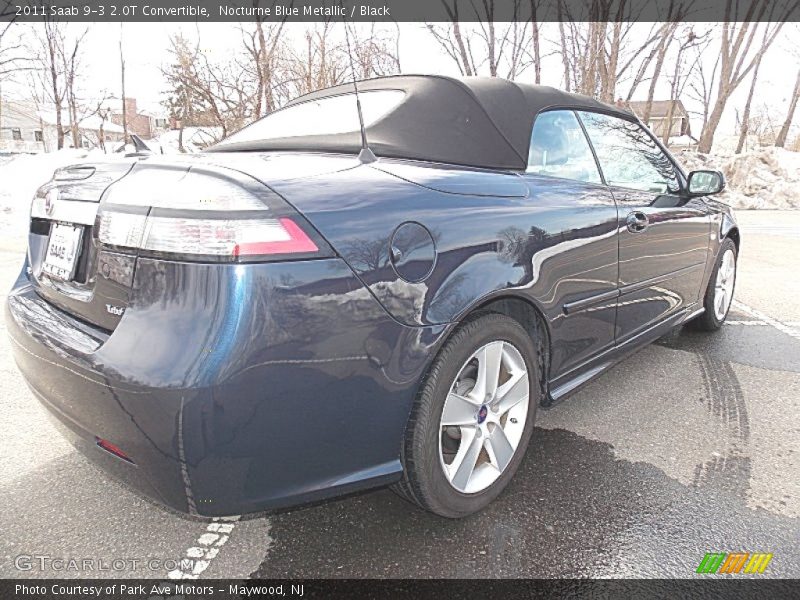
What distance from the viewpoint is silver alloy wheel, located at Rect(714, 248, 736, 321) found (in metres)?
4.23

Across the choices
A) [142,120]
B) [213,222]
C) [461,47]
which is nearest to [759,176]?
[461,47]

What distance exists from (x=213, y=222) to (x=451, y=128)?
51.8 inches

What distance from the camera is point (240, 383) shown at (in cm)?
137

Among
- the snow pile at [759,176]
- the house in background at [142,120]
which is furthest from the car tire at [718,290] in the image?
the house in background at [142,120]

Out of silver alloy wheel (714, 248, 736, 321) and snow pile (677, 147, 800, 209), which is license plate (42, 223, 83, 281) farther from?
snow pile (677, 147, 800, 209)

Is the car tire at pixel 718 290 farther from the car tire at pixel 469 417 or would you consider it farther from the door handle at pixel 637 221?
the car tire at pixel 469 417

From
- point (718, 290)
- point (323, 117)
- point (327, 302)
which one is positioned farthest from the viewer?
point (718, 290)

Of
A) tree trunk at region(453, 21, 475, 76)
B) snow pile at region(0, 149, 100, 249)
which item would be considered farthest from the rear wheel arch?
tree trunk at region(453, 21, 475, 76)

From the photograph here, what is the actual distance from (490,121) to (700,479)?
5.72 ft

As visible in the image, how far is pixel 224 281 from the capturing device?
138cm

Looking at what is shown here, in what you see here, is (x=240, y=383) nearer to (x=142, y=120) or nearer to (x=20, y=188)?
(x=20, y=188)

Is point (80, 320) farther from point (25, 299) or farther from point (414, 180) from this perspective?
point (414, 180)

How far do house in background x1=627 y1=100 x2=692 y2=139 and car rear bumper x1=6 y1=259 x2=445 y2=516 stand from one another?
12.4 m

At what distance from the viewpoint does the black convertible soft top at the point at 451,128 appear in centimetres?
227
